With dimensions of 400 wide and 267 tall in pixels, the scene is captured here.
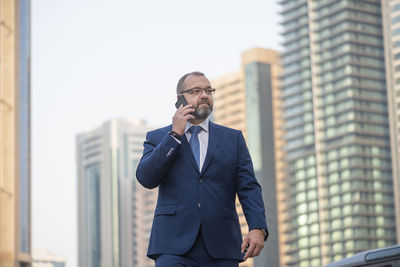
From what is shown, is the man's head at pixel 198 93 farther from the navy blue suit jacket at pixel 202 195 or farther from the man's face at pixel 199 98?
the navy blue suit jacket at pixel 202 195

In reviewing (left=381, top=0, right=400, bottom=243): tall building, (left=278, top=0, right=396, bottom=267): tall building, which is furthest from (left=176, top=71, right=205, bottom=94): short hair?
(left=278, top=0, right=396, bottom=267): tall building

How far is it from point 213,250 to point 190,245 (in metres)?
0.12

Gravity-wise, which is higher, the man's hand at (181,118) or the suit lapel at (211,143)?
the man's hand at (181,118)

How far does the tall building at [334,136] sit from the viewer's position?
16700cm

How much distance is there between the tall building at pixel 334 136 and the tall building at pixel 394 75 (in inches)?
256

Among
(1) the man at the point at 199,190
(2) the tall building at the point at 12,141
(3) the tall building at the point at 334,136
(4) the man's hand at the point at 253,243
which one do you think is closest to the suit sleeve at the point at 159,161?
(1) the man at the point at 199,190

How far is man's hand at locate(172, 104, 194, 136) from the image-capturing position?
4656 millimetres

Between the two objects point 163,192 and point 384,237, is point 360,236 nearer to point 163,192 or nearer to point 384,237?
point 384,237

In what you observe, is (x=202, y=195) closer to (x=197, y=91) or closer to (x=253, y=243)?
(x=253, y=243)

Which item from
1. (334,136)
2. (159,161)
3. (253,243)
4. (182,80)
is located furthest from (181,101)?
(334,136)

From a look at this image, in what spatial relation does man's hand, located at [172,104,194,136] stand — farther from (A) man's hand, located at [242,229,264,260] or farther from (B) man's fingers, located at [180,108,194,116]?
(A) man's hand, located at [242,229,264,260]

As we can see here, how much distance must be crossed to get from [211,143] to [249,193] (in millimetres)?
359

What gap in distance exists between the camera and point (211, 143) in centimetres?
477

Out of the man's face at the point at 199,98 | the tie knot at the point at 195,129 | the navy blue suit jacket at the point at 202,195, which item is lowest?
the navy blue suit jacket at the point at 202,195
